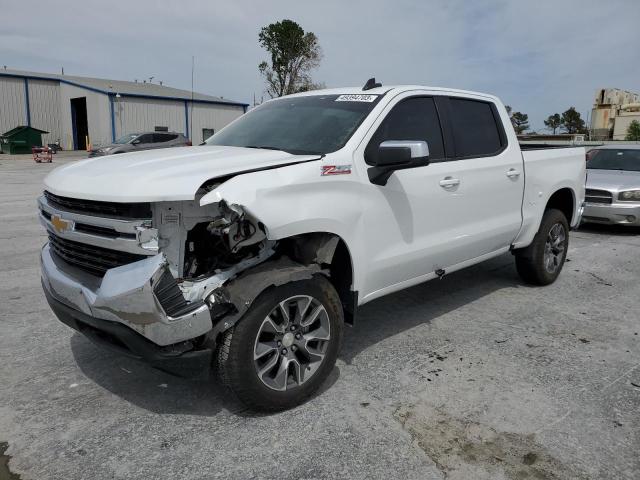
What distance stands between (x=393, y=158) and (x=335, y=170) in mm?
400

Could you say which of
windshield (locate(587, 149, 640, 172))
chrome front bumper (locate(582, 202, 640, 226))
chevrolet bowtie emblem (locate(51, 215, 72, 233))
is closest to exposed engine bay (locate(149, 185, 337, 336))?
chevrolet bowtie emblem (locate(51, 215, 72, 233))

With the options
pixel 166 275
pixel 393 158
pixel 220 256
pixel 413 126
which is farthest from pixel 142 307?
pixel 413 126

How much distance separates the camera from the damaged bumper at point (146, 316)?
267 centimetres

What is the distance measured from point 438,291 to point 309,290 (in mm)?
2833

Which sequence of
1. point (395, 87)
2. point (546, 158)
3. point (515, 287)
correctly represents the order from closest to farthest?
point (395, 87) → point (546, 158) → point (515, 287)

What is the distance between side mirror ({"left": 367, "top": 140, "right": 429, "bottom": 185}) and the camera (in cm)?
345

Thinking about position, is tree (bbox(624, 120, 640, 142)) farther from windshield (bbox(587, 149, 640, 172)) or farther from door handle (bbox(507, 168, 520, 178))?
door handle (bbox(507, 168, 520, 178))

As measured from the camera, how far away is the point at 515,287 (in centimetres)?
594

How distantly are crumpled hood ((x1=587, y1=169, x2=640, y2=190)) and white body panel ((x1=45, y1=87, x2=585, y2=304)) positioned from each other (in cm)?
478

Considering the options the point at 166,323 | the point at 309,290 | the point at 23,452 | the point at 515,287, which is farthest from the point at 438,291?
the point at 23,452

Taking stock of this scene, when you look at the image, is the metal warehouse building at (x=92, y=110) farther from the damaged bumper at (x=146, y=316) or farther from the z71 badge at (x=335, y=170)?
the damaged bumper at (x=146, y=316)

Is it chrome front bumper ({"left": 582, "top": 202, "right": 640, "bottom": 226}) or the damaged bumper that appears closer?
the damaged bumper

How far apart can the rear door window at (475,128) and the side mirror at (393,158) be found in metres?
1.04

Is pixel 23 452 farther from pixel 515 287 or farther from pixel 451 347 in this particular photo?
pixel 515 287
